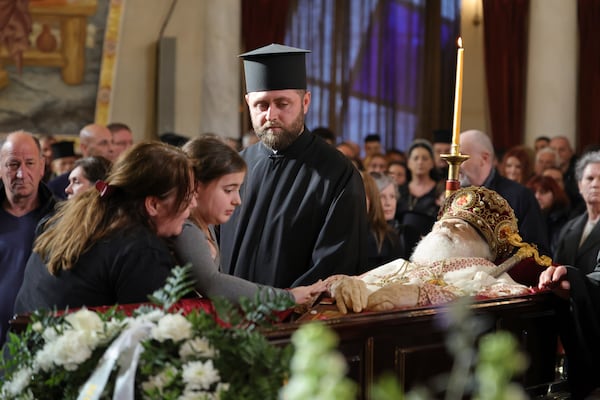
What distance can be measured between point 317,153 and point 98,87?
24.4 ft

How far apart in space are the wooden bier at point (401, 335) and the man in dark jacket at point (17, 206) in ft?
5.98

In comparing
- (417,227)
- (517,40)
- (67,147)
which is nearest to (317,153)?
(417,227)

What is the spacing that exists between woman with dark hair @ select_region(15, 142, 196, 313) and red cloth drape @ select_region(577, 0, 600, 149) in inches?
524

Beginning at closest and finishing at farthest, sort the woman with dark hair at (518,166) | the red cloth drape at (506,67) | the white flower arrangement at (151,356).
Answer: the white flower arrangement at (151,356) → the woman with dark hair at (518,166) → the red cloth drape at (506,67)

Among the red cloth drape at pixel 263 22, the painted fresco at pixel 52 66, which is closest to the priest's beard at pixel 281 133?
the painted fresco at pixel 52 66

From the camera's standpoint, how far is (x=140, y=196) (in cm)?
338

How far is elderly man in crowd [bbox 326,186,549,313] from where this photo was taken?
4195 mm

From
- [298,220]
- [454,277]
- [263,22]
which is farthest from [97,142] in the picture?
[263,22]

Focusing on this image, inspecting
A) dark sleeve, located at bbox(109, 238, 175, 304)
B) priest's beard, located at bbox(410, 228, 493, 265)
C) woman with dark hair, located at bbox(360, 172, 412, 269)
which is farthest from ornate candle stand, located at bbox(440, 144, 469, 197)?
dark sleeve, located at bbox(109, 238, 175, 304)

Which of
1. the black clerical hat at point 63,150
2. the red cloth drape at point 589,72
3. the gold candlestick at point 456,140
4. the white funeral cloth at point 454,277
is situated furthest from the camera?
the red cloth drape at point 589,72

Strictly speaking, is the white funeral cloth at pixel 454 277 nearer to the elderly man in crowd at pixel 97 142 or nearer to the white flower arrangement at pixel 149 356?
the white flower arrangement at pixel 149 356

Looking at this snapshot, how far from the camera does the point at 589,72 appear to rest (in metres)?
15.9

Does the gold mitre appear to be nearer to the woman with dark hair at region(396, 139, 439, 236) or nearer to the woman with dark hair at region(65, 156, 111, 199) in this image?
the woman with dark hair at region(65, 156, 111, 199)

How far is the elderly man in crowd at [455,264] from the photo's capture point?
4.20m
